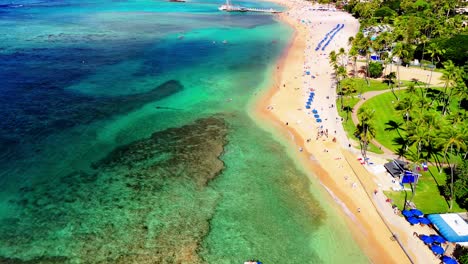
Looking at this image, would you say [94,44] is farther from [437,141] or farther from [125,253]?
[437,141]

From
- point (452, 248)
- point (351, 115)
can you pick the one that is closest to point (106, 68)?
point (351, 115)

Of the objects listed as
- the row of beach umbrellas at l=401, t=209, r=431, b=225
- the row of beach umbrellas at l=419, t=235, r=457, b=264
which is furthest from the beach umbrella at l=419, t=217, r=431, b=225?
the row of beach umbrellas at l=419, t=235, r=457, b=264

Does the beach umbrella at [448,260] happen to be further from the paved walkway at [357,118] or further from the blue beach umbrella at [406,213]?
the paved walkway at [357,118]

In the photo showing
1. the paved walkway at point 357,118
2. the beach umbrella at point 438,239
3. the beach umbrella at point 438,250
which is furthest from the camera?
the paved walkway at point 357,118

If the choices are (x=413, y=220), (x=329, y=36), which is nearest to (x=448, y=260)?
(x=413, y=220)

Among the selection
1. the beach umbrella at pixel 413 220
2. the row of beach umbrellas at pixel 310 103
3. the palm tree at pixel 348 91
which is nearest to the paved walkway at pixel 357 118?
the palm tree at pixel 348 91

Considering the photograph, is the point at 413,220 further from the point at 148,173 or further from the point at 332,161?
the point at 148,173

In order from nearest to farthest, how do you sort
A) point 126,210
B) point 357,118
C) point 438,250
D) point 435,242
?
point 438,250
point 435,242
point 126,210
point 357,118

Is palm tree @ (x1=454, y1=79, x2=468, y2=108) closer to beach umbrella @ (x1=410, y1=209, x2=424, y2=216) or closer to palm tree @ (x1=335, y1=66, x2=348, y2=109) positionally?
palm tree @ (x1=335, y1=66, x2=348, y2=109)
